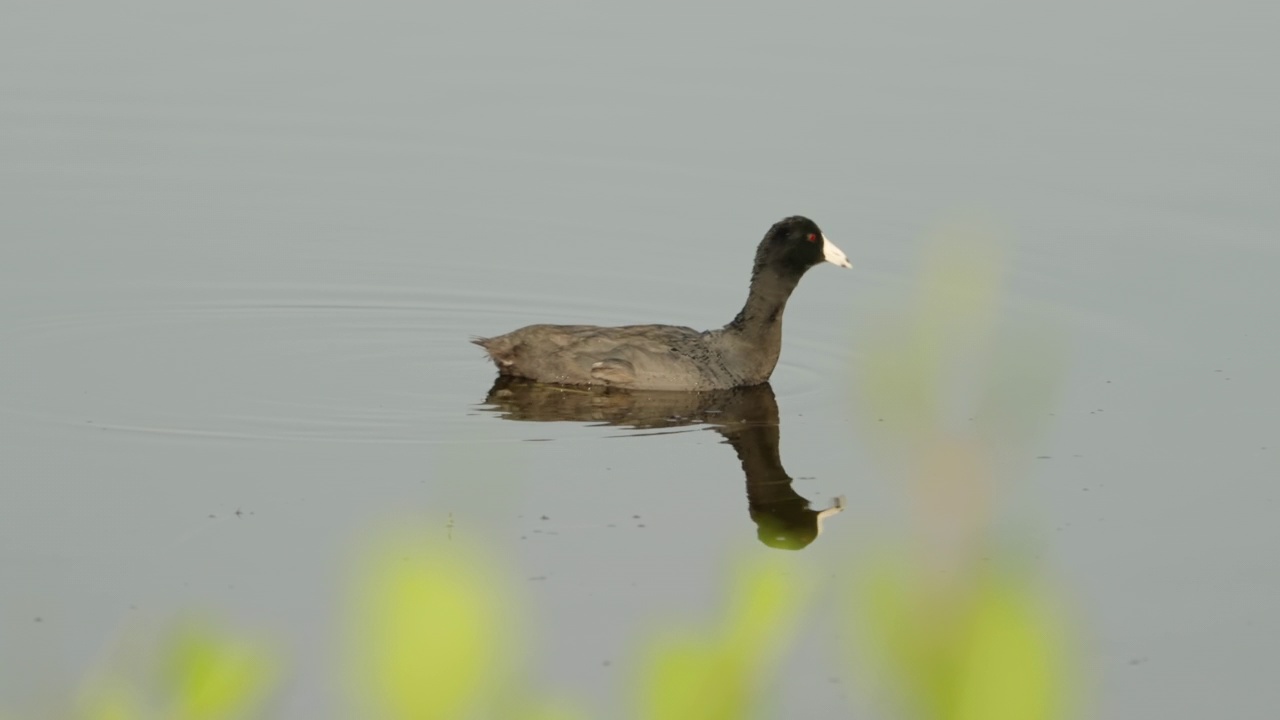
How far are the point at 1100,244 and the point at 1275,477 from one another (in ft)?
17.2

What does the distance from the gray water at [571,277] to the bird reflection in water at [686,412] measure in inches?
5.9

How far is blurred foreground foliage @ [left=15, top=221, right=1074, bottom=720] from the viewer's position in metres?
1.46

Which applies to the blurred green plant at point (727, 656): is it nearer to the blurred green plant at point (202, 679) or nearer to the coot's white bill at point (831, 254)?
the blurred green plant at point (202, 679)

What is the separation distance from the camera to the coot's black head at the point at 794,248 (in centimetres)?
1330

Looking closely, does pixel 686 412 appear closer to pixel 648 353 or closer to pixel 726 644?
pixel 648 353

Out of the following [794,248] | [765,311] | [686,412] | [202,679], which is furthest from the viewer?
[794,248]

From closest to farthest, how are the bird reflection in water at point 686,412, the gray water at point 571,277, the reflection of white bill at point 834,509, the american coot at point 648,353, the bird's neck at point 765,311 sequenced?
the gray water at point 571,277
the reflection of white bill at point 834,509
the bird reflection in water at point 686,412
the american coot at point 648,353
the bird's neck at point 765,311

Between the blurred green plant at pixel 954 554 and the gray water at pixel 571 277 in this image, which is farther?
the gray water at pixel 571 277

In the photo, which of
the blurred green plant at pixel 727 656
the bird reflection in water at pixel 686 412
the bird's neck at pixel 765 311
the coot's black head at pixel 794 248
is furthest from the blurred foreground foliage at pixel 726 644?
the coot's black head at pixel 794 248

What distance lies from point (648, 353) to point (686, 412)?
1.48 ft

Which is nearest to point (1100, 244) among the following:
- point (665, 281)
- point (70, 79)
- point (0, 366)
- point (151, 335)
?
point (665, 281)

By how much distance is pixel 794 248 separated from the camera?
13.3 metres

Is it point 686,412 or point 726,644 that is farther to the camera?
point 686,412

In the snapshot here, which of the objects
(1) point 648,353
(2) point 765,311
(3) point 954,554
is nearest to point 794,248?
(2) point 765,311
